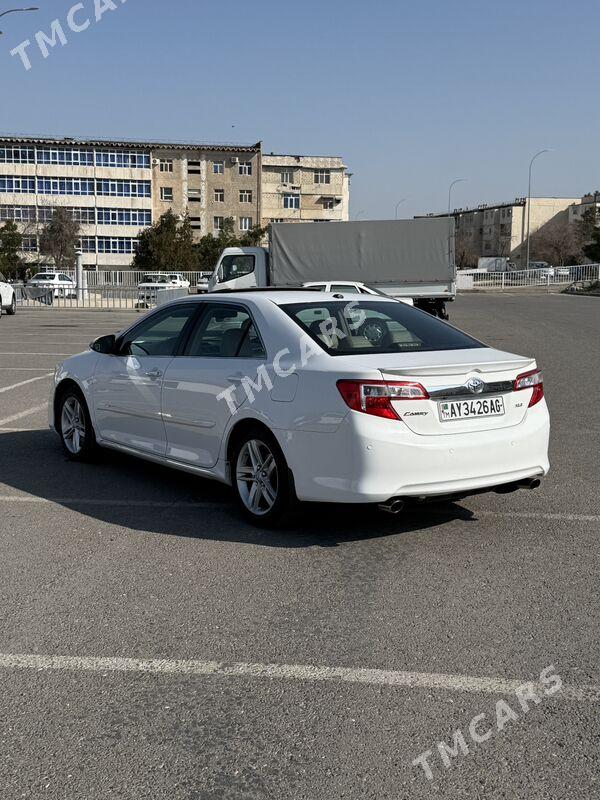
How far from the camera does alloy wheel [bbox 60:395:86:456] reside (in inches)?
307

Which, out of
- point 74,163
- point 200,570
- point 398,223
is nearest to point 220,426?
point 200,570

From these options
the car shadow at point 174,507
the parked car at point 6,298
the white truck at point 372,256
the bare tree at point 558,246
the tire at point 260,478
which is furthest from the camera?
the bare tree at point 558,246

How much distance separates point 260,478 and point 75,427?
2.74 m

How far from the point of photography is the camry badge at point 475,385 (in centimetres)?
533

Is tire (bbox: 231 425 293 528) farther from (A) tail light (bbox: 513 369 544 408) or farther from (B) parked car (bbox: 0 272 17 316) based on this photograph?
(B) parked car (bbox: 0 272 17 316)

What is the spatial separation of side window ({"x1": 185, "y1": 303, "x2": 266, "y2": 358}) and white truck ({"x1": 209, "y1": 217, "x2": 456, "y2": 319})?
21.7 metres

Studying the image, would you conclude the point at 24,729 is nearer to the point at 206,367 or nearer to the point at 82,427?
the point at 206,367

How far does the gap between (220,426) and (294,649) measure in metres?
2.34

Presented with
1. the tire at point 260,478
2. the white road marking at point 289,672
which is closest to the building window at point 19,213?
the tire at point 260,478

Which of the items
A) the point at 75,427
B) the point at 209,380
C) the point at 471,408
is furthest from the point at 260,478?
the point at 75,427

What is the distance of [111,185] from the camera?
91250 mm

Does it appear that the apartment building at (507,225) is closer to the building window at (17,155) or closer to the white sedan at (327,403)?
the building window at (17,155)

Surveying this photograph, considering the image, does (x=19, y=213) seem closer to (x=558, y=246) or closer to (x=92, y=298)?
(x=92, y=298)

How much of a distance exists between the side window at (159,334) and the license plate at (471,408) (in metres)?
2.30
